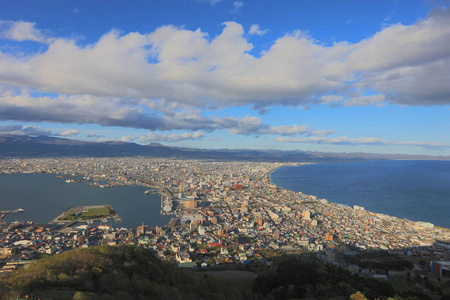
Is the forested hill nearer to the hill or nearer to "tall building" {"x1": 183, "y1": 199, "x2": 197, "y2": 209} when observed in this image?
the hill

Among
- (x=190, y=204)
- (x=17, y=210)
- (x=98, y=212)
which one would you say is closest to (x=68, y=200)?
(x=17, y=210)

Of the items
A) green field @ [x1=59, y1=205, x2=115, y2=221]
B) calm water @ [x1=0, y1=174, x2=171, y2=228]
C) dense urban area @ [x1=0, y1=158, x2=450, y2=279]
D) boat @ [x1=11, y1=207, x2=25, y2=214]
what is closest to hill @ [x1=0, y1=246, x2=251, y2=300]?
dense urban area @ [x1=0, y1=158, x2=450, y2=279]

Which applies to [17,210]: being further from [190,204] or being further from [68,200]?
[190,204]

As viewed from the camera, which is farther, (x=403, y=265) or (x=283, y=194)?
(x=283, y=194)

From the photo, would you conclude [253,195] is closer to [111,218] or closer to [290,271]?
[111,218]

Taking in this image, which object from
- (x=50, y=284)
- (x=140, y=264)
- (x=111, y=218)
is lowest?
(x=111, y=218)

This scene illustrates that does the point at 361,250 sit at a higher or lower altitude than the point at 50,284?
lower

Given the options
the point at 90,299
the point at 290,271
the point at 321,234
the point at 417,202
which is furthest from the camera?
the point at 417,202

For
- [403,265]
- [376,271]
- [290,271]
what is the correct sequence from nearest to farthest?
[290,271] → [376,271] → [403,265]

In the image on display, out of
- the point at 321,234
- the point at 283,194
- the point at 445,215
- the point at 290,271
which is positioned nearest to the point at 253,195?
the point at 283,194
